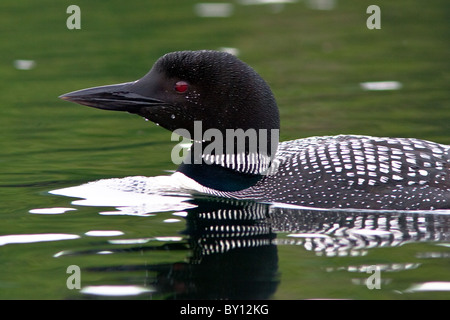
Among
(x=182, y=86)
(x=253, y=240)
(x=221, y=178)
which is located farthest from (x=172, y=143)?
(x=253, y=240)

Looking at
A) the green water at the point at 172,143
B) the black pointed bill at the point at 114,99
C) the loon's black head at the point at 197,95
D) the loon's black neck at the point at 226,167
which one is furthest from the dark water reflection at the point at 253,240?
the black pointed bill at the point at 114,99

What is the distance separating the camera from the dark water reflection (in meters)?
4.58

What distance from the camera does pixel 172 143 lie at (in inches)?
310

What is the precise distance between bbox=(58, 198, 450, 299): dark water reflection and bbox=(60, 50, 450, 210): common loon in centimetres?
11

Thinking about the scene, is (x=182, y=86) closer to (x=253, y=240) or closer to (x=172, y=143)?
(x=253, y=240)

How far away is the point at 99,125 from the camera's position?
845 centimetres

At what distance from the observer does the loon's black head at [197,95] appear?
597 centimetres

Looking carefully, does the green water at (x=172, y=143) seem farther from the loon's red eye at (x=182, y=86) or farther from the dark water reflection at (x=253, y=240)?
the loon's red eye at (x=182, y=86)

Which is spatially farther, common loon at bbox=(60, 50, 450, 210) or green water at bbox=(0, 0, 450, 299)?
common loon at bbox=(60, 50, 450, 210)

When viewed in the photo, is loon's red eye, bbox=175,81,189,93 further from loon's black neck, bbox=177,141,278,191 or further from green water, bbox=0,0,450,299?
green water, bbox=0,0,450,299

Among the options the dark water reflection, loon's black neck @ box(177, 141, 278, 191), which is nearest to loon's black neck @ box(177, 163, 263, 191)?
loon's black neck @ box(177, 141, 278, 191)

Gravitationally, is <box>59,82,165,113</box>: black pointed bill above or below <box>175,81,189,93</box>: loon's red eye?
below
